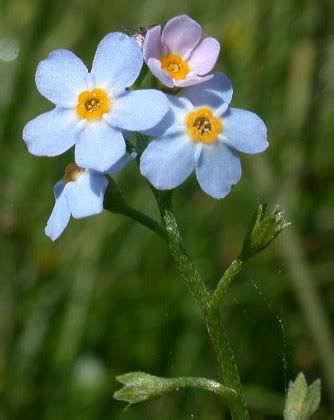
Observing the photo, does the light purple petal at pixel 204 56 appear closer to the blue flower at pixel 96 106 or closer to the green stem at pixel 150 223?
the blue flower at pixel 96 106

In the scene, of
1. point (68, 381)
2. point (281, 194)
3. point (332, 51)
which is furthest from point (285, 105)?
point (68, 381)

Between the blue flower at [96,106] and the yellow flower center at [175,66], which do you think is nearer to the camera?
the blue flower at [96,106]

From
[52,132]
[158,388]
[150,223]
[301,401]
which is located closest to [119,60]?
[52,132]

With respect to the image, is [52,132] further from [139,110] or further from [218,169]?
[218,169]

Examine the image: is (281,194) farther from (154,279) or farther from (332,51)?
(332,51)

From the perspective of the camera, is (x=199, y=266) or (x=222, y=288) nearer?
(x=222, y=288)

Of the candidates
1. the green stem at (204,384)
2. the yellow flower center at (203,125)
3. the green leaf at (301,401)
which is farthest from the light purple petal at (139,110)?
the green leaf at (301,401)
